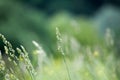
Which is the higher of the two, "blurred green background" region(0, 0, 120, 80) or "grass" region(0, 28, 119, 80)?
"blurred green background" region(0, 0, 120, 80)

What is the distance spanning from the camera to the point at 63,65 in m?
5.75

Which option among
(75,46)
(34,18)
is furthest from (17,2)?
(75,46)

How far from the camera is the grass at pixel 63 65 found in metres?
4.35

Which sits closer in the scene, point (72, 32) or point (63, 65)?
point (63, 65)

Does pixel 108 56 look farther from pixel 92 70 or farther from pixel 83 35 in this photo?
pixel 83 35

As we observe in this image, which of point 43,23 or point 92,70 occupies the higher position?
point 43,23

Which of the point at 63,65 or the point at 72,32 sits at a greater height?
the point at 72,32

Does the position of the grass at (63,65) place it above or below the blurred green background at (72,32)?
below

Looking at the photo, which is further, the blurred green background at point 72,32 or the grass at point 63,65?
the blurred green background at point 72,32

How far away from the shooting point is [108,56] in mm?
6191

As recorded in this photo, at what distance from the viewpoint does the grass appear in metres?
4.35

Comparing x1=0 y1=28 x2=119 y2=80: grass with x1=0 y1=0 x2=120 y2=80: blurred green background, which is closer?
x1=0 y1=28 x2=119 y2=80: grass

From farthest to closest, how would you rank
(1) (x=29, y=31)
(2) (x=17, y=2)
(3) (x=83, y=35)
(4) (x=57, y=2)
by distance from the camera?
1. (4) (x=57, y=2)
2. (2) (x=17, y=2)
3. (1) (x=29, y=31)
4. (3) (x=83, y=35)

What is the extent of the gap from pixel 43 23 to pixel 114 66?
741 inches
